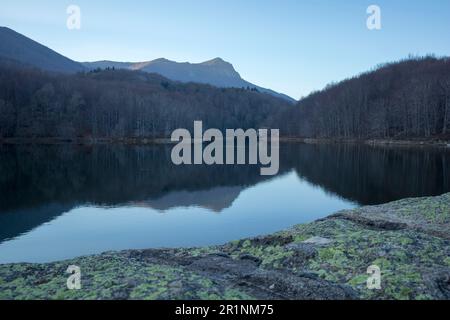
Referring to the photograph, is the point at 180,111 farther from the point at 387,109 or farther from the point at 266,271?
the point at 266,271

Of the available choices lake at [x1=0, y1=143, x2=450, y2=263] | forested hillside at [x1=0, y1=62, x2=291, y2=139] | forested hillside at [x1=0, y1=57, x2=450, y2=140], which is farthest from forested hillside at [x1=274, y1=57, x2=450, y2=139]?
lake at [x1=0, y1=143, x2=450, y2=263]

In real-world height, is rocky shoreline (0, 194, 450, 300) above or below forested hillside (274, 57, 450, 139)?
→ below

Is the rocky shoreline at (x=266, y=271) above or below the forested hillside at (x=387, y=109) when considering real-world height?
below

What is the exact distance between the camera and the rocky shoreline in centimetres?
774

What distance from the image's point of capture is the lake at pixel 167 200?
19453 millimetres

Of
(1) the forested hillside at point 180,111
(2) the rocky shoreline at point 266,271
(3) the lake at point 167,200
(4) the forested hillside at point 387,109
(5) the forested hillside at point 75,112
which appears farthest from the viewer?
(5) the forested hillside at point 75,112

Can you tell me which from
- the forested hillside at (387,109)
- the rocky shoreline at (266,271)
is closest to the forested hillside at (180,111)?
the forested hillside at (387,109)

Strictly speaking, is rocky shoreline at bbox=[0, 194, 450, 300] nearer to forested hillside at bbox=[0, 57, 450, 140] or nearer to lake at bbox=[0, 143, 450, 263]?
lake at bbox=[0, 143, 450, 263]

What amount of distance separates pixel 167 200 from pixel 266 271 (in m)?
22.0

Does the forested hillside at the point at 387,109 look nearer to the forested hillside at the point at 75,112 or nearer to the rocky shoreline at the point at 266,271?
the forested hillside at the point at 75,112

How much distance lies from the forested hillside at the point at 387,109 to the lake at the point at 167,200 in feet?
195

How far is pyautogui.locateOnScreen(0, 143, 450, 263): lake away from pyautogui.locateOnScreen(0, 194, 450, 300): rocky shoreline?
6.37m
